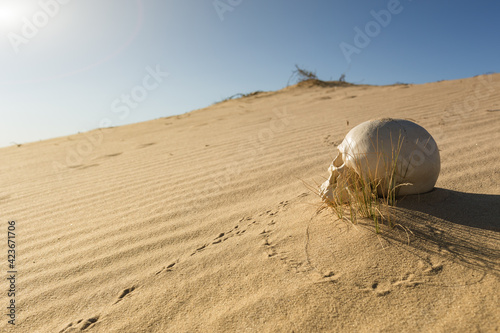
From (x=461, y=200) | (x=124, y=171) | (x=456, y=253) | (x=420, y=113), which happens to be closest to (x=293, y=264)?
(x=456, y=253)

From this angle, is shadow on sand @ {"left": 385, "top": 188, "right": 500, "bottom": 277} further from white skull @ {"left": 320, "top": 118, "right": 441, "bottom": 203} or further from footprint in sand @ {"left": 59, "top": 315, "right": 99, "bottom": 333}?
footprint in sand @ {"left": 59, "top": 315, "right": 99, "bottom": 333}

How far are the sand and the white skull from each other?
0.14 m

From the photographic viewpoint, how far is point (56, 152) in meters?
6.27

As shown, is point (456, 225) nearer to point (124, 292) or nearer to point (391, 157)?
point (391, 157)

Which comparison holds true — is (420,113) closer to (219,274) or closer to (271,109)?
(271,109)

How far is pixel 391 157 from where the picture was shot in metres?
1.99

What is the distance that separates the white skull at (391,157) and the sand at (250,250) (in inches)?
5.6

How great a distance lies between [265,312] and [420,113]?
4899 mm

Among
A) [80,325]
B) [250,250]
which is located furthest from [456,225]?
[80,325]

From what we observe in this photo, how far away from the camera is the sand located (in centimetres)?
143

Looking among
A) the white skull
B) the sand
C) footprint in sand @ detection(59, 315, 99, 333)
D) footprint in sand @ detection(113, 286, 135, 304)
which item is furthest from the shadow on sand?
footprint in sand @ detection(59, 315, 99, 333)

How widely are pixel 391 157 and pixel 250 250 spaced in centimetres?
100

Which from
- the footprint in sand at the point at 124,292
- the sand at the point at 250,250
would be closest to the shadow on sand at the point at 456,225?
the sand at the point at 250,250

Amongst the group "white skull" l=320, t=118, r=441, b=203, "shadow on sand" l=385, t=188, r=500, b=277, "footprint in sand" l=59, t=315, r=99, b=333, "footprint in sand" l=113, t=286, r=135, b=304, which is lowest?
"shadow on sand" l=385, t=188, r=500, b=277
